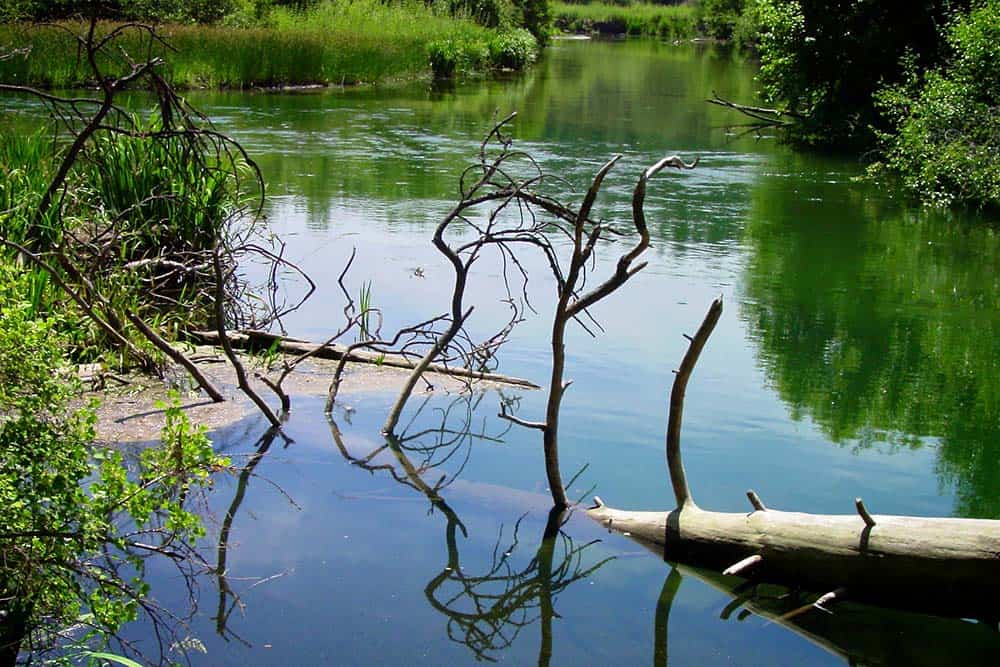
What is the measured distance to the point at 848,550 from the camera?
4160mm

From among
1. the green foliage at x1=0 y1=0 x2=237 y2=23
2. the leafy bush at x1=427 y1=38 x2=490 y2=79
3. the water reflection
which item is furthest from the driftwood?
the leafy bush at x1=427 y1=38 x2=490 y2=79

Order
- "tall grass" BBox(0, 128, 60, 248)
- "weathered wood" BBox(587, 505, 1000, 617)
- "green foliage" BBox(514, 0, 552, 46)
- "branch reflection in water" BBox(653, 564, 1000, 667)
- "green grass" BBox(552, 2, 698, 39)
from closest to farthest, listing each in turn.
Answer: "weathered wood" BBox(587, 505, 1000, 617) < "branch reflection in water" BBox(653, 564, 1000, 667) < "tall grass" BBox(0, 128, 60, 248) < "green foliage" BBox(514, 0, 552, 46) < "green grass" BBox(552, 2, 698, 39)

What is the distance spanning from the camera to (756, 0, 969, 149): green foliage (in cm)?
1733


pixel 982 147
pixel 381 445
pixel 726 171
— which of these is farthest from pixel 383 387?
pixel 726 171

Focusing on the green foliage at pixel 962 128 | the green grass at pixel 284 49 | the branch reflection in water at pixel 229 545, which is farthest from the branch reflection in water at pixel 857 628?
the green grass at pixel 284 49

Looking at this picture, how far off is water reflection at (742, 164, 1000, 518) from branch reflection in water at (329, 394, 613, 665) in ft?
6.09

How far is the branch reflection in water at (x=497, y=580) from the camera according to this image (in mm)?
4340

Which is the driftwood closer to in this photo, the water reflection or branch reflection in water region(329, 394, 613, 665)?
branch reflection in water region(329, 394, 613, 665)

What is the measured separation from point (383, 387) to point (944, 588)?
135 inches

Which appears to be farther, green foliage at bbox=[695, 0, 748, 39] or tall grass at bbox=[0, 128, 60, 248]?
green foliage at bbox=[695, 0, 748, 39]

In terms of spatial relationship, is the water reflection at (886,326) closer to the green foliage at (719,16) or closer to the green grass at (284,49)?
the green grass at (284,49)

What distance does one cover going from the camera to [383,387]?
672 cm

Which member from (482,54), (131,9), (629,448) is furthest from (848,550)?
(482,54)

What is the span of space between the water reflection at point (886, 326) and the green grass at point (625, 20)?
139ft
